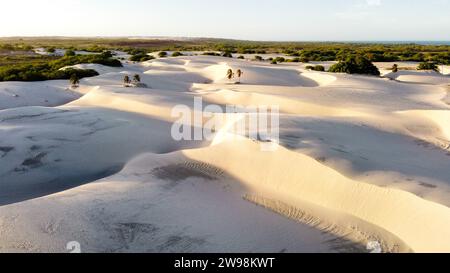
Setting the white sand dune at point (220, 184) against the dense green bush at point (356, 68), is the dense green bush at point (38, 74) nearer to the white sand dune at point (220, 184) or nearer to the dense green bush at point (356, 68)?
the white sand dune at point (220, 184)

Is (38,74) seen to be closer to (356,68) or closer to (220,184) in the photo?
(220,184)

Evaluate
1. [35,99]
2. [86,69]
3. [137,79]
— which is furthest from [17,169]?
[86,69]

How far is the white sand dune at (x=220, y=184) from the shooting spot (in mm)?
6301

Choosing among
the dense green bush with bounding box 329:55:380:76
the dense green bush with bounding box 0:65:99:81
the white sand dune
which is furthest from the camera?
the dense green bush with bounding box 329:55:380:76

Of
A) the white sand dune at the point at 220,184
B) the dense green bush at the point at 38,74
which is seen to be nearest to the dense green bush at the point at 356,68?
the white sand dune at the point at 220,184

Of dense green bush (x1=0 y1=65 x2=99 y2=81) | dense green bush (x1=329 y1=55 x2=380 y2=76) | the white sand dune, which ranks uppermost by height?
dense green bush (x1=329 y1=55 x2=380 y2=76)

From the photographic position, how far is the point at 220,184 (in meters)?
8.88

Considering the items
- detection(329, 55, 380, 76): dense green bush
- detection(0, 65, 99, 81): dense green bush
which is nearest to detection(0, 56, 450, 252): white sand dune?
detection(0, 65, 99, 81): dense green bush

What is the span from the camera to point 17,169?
969 centimetres

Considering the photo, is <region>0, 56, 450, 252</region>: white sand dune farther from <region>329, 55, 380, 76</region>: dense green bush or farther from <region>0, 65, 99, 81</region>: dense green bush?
<region>329, 55, 380, 76</region>: dense green bush

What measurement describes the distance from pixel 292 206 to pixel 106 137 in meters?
6.65

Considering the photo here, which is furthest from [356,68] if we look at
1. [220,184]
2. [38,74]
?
[220,184]

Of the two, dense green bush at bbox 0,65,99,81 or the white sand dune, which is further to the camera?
dense green bush at bbox 0,65,99,81

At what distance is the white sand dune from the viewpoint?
6301 mm
